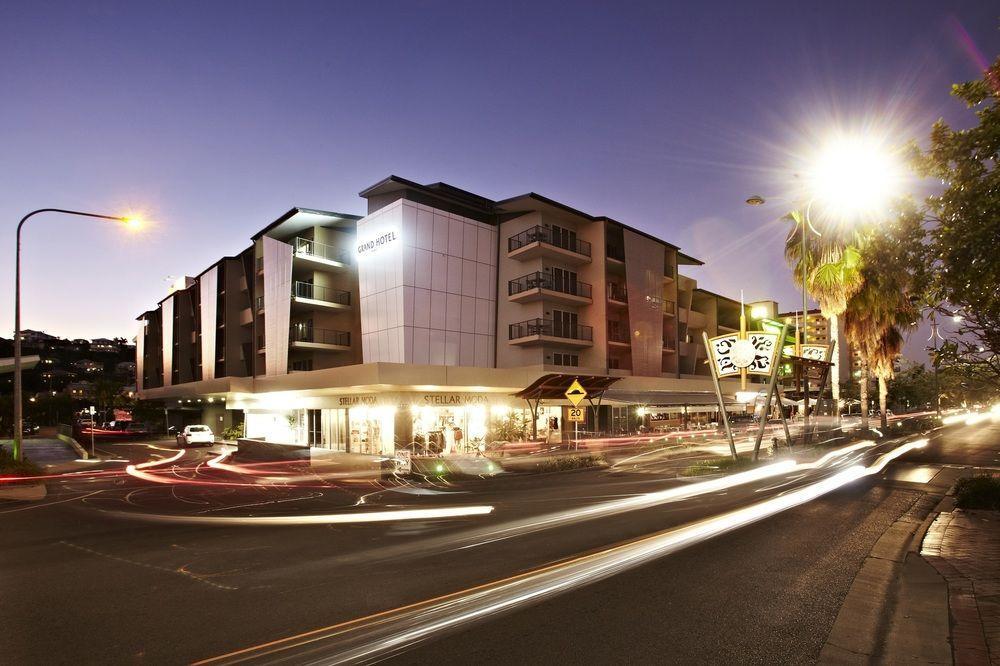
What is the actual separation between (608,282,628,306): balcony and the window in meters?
4.99

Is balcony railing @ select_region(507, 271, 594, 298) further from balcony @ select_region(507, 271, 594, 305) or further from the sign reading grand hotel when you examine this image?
the sign reading grand hotel

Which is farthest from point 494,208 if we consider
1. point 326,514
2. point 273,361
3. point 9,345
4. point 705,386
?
point 9,345

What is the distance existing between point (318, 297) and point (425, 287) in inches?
465

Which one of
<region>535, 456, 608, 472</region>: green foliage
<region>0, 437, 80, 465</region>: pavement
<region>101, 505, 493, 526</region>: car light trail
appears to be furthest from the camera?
<region>0, 437, 80, 465</region>: pavement

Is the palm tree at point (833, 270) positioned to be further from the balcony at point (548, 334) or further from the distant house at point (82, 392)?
the distant house at point (82, 392)

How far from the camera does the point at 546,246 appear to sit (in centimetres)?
3584

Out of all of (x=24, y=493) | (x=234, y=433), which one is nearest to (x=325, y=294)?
(x=234, y=433)

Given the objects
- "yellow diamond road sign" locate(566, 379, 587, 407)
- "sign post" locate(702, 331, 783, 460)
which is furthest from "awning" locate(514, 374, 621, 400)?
"sign post" locate(702, 331, 783, 460)

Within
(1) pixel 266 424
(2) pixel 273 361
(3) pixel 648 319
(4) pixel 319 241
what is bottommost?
(1) pixel 266 424

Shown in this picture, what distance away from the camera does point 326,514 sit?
43.9 ft

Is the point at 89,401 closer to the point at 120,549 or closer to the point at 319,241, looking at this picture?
the point at 319,241

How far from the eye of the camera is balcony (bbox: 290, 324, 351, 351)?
39781 mm

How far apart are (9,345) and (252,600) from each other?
12917 centimetres

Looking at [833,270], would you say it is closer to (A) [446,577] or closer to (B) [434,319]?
(B) [434,319]
